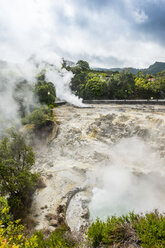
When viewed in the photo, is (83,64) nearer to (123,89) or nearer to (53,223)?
(123,89)

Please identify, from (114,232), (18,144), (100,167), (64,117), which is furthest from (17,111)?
(114,232)

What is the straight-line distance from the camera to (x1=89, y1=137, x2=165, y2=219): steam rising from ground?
27.9ft

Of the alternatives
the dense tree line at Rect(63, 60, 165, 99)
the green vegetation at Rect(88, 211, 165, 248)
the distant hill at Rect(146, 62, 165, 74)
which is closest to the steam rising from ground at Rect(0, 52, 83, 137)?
the dense tree line at Rect(63, 60, 165, 99)

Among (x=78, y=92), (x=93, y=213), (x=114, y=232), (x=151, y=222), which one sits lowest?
(x=93, y=213)

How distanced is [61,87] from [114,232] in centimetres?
3152

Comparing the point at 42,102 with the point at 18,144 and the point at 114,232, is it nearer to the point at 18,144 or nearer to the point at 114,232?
the point at 18,144

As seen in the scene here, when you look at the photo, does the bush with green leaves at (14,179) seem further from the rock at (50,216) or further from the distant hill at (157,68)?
the distant hill at (157,68)

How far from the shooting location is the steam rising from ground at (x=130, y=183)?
335 inches

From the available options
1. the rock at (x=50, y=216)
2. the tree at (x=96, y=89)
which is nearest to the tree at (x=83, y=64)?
the tree at (x=96, y=89)

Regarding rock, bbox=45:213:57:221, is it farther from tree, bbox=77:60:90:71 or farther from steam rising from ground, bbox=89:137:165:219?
tree, bbox=77:60:90:71

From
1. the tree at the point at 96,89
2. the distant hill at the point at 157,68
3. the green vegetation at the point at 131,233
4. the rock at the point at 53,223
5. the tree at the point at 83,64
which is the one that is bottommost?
the rock at the point at 53,223

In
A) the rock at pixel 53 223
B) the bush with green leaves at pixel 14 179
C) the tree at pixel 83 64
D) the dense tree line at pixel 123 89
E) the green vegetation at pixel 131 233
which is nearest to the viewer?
the green vegetation at pixel 131 233

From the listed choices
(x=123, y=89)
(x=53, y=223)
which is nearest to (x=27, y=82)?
(x=123, y=89)

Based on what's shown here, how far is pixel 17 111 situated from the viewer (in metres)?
19.4
